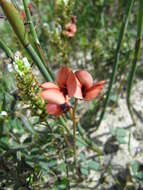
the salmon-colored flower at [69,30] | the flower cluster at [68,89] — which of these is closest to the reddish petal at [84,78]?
the flower cluster at [68,89]

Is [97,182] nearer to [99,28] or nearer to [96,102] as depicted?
[96,102]

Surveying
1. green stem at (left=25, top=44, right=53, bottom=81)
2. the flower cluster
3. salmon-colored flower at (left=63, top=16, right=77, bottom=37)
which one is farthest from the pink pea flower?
salmon-colored flower at (left=63, top=16, right=77, bottom=37)

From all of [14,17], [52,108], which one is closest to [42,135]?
[52,108]

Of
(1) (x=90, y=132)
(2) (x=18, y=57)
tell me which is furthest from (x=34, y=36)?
(1) (x=90, y=132)

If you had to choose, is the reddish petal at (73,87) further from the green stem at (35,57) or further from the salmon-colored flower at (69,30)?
the salmon-colored flower at (69,30)

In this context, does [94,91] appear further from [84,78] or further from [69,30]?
[69,30]

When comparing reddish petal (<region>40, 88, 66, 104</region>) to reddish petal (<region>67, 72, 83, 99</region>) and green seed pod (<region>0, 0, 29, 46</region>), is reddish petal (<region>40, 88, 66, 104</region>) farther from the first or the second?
green seed pod (<region>0, 0, 29, 46</region>)
